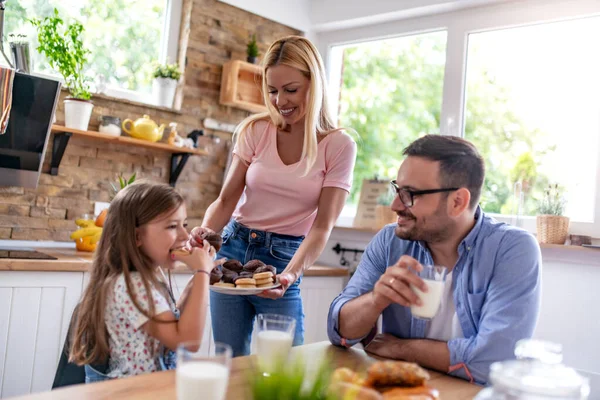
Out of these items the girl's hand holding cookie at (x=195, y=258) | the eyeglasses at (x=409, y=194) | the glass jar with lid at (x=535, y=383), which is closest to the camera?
the glass jar with lid at (x=535, y=383)

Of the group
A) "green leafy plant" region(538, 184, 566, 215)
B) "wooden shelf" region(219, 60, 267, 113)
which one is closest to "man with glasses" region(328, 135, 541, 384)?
"green leafy plant" region(538, 184, 566, 215)

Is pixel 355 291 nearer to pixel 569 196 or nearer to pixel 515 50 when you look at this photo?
pixel 569 196

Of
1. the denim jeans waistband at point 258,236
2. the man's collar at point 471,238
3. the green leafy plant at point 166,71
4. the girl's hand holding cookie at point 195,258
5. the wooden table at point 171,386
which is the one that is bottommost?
the wooden table at point 171,386

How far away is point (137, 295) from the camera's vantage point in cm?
146

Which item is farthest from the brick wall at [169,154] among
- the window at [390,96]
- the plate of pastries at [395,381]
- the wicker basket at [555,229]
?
the plate of pastries at [395,381]

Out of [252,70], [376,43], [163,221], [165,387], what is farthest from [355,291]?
[376,43]

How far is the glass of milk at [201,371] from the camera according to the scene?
91 cm

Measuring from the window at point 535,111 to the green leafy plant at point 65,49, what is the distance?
2.17m

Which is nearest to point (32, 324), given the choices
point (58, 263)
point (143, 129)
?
point (58, 263)

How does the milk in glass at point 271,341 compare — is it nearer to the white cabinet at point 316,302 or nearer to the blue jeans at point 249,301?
the blue jeans at point 249,301

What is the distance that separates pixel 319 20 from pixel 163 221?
288cm

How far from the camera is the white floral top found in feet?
4.69

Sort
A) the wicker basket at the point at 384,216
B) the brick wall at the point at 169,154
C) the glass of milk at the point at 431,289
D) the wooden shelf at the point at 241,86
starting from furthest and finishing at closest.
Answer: the wooden shelf at the point at 241,86 < the wicker basket at the point at 384,216 < the brick wall at the point at 169,154 < the glass of milk at the point at 431,289

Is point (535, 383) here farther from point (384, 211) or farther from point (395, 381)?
point (384, 211)
